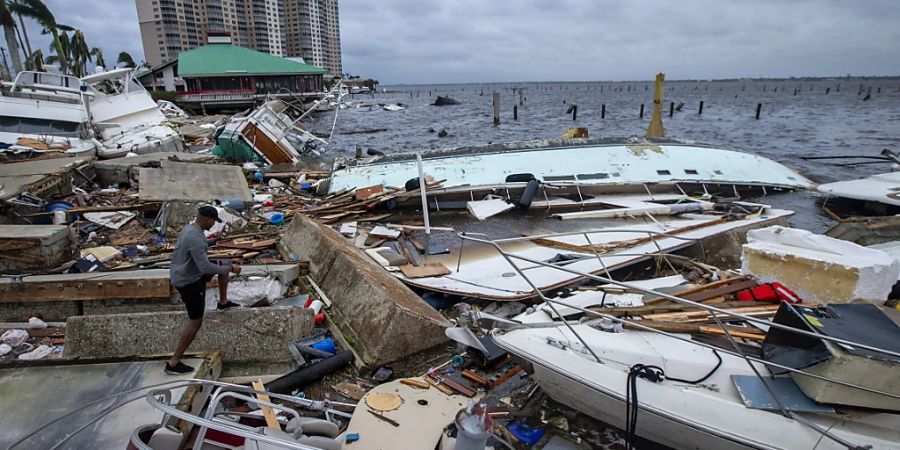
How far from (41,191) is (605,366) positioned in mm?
12070

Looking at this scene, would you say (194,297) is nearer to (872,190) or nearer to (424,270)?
(424,270)

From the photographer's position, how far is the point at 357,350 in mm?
5906

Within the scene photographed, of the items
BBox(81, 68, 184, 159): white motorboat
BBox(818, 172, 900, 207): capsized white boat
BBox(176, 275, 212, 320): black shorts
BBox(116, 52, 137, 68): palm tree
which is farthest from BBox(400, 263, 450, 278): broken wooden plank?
BBox(116, 52, 137, 68): palm tree

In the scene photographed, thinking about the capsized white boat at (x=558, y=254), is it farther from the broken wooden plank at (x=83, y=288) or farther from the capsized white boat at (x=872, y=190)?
the capsized white boat at (x=872, y=190)

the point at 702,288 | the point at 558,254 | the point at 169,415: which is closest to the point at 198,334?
the point at 169,415

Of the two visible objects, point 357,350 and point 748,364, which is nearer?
point 748,364

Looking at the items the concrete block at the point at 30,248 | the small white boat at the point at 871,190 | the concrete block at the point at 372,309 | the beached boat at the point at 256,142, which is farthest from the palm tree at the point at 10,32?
the small white boat at the point at 871,190

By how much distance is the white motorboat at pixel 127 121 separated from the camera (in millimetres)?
16781

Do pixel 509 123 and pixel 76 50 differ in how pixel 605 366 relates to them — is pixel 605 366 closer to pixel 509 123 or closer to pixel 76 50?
pixel 509 123

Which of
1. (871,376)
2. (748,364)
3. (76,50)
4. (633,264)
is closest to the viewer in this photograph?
(871,376)

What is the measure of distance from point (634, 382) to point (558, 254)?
4473 millimetres

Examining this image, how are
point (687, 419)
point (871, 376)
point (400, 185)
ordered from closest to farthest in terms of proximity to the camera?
point (871, 376), point (687, 419), point (400, 185)

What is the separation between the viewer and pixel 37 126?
1510 cm

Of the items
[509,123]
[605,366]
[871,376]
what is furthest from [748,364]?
[509,123]
